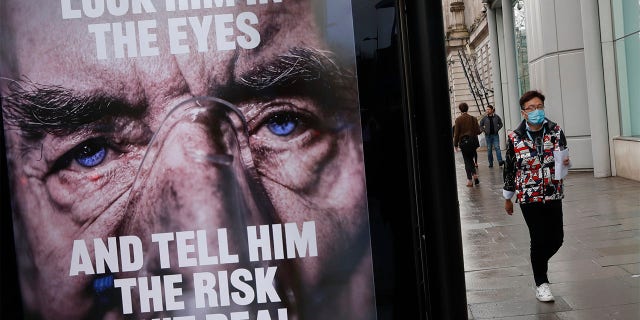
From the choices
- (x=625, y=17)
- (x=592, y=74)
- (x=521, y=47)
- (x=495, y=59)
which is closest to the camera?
(x=625, y=17)

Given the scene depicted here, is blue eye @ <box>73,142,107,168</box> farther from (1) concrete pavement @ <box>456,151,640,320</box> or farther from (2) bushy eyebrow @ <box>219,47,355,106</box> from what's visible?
(1) concrete pavement @ <box>456,151,640,320</box>

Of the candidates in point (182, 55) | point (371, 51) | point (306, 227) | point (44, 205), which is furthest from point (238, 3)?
Answer: point (44, 205)

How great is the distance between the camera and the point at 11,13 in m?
1.70

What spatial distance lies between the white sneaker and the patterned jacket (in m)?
0.73

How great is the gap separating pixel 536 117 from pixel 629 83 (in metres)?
9.48

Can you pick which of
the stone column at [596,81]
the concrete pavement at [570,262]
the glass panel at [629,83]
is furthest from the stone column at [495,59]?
the concrete pavement at [570,262]

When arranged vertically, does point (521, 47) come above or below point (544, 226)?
above

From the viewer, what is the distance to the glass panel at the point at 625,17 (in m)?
12.9

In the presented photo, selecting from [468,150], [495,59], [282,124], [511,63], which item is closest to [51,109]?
[282,124]

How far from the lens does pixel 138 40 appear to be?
171cm

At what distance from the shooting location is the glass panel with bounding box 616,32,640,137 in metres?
13.4

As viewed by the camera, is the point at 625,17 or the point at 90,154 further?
the point at 625,17

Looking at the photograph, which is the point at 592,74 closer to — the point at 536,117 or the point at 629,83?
the point at 629,83

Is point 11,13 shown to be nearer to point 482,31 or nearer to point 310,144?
point 310,144
